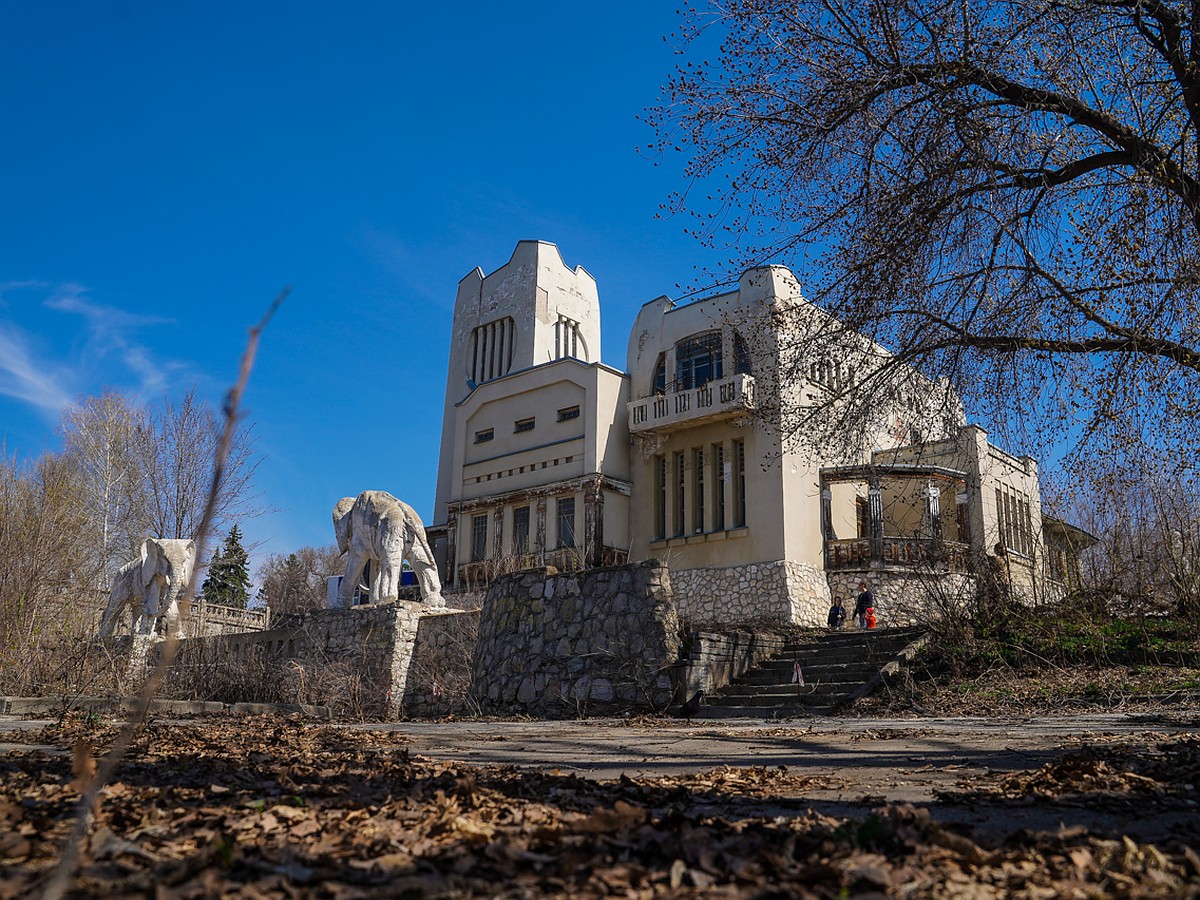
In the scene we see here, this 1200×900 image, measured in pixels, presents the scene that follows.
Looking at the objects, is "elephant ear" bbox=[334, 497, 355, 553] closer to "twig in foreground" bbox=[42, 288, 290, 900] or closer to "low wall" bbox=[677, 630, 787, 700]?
"low wall" bbox=[677, 630, 787, 700]

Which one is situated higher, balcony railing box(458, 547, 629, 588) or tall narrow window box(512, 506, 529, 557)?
tall narrow window box(512, 506, 529, 557)

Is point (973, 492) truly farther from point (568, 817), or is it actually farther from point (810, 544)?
point (568, 817)

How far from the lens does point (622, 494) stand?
31.1 metres

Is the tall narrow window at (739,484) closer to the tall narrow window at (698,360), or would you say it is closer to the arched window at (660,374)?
the tall narrow window at (698,360)

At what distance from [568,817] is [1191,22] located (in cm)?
937

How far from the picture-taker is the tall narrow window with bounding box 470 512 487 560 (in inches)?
1309

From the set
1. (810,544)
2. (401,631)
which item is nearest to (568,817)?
(401,631)

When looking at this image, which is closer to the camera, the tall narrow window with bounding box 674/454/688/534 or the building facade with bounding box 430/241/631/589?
the tall narrow window with bounding box 674/454/688/534

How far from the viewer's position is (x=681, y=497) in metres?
30.4

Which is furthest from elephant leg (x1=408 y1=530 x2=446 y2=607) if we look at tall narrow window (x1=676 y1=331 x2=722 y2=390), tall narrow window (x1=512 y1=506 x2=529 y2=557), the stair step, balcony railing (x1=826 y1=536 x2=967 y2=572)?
tall narrow window (x1=676 y1=331 x2=722 y2=390)

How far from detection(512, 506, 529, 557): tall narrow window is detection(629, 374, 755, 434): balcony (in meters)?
4.81

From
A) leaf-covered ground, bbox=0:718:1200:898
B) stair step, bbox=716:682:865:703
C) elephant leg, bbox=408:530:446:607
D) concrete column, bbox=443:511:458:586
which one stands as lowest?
leaf-covered ground, bbox=0:718:1200:898

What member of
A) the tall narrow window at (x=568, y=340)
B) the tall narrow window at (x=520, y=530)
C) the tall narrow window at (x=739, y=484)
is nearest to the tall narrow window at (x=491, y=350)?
the tall narrow window at (x=568, y=340)

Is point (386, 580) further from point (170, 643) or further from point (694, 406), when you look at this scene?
point (170, 643)
